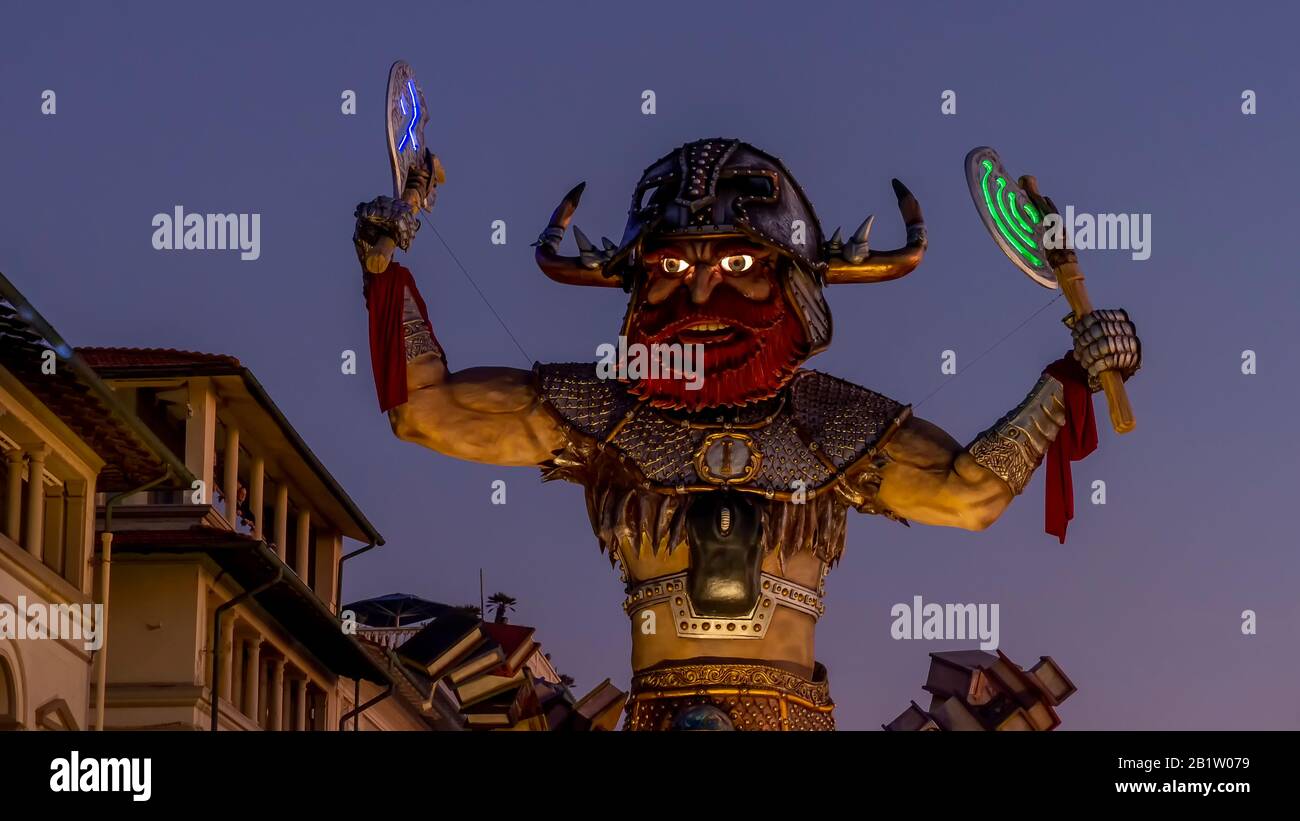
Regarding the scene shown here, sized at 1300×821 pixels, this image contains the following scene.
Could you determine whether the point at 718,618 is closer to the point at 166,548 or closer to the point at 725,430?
the point at 725,430

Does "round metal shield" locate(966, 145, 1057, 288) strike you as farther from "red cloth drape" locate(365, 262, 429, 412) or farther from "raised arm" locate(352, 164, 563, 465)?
"red cloth drape" locate(365, 262, 429, 412)

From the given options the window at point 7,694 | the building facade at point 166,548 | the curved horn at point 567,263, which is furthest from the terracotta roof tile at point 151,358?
the curved horn at point 567,263

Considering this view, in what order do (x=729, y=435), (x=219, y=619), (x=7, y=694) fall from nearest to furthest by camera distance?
(x=729, y=435)
(x=7, y=694)
(x=219, y=619)

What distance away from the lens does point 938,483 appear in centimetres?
1305

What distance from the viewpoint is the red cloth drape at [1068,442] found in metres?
13.0

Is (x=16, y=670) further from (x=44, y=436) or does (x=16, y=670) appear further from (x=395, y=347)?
(x=395, y=347)

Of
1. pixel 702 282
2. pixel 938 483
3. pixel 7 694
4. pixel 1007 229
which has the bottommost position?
pixel 938 483

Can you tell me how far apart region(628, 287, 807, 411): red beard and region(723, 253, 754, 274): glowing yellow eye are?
9cm

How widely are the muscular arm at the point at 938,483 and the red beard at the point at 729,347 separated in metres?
0.66

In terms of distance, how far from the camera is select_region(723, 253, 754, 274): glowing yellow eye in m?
12.9

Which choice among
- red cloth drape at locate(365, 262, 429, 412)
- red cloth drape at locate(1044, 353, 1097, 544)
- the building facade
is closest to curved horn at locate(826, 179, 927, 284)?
red cloth drape at locate(1044, 353, 1097, 544)

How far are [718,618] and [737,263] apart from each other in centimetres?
153

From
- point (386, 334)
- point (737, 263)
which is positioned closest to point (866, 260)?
point (737, 263)
